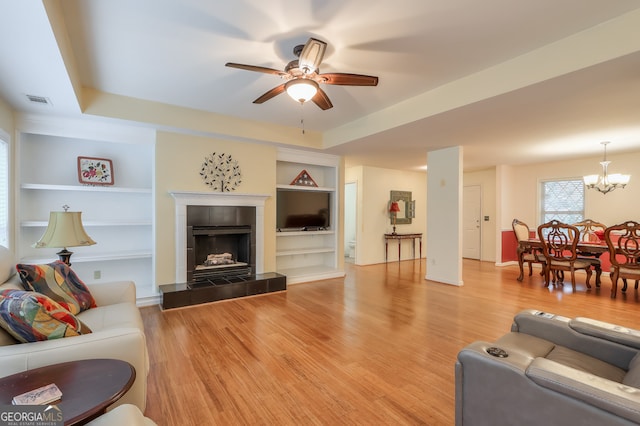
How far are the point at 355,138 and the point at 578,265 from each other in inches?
162

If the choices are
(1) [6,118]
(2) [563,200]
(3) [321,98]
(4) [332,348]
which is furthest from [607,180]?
(1) [6,118]

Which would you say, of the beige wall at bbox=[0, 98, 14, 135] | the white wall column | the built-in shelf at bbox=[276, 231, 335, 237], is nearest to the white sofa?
the beige wall at bbox=[0, 98, 14, 135]

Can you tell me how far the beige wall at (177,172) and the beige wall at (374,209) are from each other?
2874 millimetres

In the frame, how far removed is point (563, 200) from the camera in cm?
668

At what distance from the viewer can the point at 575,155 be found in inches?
236

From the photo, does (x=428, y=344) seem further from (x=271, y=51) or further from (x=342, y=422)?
(x=271, y=51)

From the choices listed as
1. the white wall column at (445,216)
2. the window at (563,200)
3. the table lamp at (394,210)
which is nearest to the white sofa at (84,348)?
the white wall column at (445,216)

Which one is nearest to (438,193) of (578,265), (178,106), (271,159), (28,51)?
(578,265)

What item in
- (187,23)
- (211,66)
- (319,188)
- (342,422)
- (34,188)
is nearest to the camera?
(342,422)

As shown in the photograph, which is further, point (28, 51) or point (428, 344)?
point (428, 344)

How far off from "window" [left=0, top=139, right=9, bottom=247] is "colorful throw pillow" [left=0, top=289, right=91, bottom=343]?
7.55ft

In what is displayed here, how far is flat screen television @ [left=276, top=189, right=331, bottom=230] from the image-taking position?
5441 millimetres

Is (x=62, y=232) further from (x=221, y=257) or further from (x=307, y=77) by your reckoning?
(x=307, y=77)

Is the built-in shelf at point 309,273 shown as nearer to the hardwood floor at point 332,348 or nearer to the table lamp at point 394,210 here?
the hardwood floor at point 332,348
